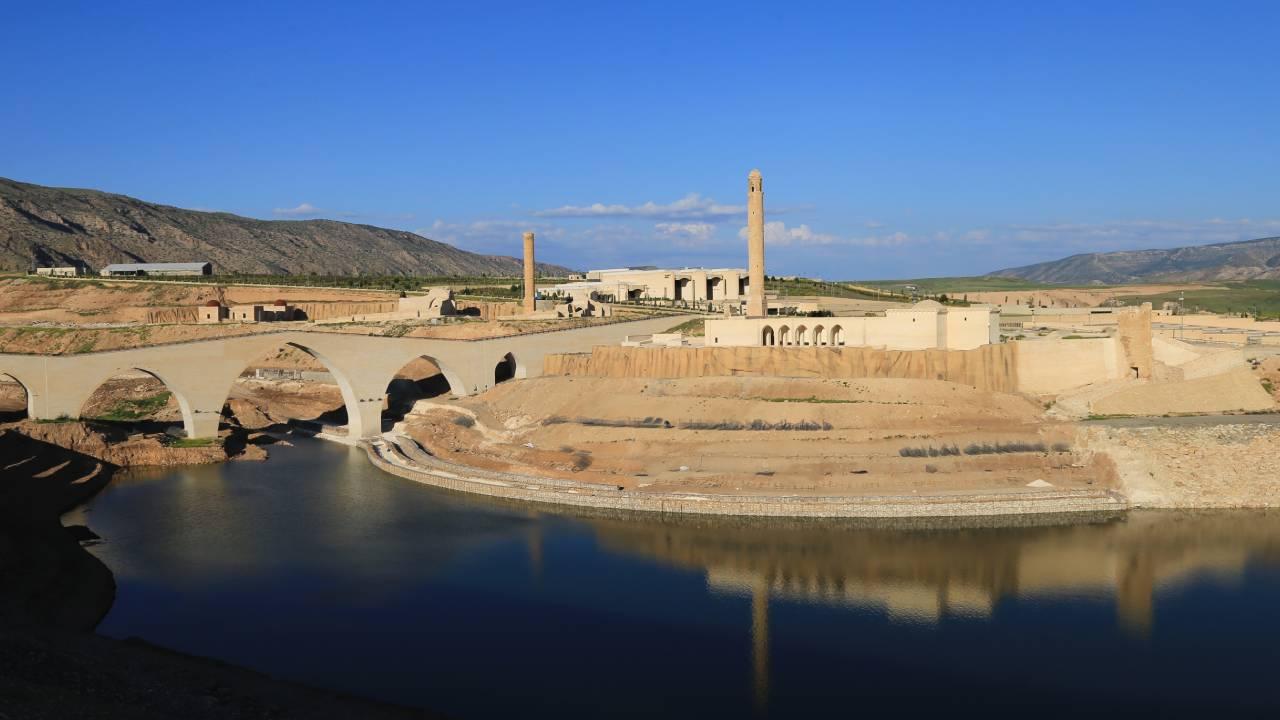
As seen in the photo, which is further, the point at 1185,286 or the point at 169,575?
the point at 1185,286

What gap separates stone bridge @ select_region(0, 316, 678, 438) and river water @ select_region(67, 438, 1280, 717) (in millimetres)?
9405

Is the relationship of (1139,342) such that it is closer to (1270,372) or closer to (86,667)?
(1270,372)

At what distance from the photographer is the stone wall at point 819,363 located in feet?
149

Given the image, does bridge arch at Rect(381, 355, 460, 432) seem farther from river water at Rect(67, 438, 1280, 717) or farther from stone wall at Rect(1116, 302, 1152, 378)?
stone wall at Rect(1116, 302, 1152, 378)

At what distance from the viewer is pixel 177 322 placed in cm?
7275

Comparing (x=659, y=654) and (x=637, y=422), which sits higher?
(x=637, y=422)

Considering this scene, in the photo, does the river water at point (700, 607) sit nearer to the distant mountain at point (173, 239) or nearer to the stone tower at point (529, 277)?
the stone tower at point (529, 277)

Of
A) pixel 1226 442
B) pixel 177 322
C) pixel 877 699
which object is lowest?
pixel 877 699

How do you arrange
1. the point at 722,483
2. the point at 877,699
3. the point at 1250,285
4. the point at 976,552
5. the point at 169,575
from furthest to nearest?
the point at 1250,285 < the point at 722,483 < the point at 976,552 < the point at 169,575 < the point at 877,699

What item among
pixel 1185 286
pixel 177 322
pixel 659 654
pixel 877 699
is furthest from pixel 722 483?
pixel 1185 286

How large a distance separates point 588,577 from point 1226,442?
2396 cm

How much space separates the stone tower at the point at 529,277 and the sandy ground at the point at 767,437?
23.4 metres

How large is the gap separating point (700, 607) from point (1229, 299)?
306ft

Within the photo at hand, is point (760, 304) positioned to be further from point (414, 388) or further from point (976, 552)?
point (976, 552)
